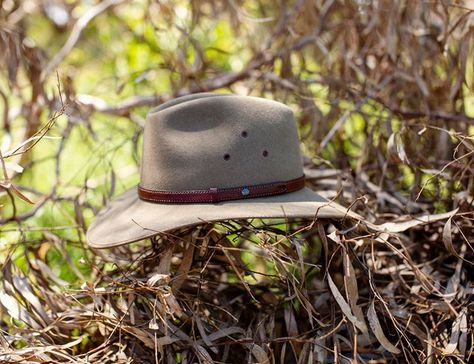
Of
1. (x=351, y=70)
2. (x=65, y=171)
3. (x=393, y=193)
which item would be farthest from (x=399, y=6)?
(x=65, y=171)

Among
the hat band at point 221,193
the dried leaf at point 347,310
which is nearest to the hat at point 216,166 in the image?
the hat band at point 221,193

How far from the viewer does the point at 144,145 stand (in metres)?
1.54

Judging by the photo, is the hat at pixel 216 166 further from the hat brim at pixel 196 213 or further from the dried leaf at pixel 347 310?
the dried leaf at pixel 347 310

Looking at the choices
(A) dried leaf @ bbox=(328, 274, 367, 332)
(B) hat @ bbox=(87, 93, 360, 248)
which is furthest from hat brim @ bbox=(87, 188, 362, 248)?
(A) dried leaf @ bbox=(328, 274, 367, 332)

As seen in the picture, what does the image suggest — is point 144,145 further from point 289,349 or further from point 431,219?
point 431,219

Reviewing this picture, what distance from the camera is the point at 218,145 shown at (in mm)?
1433

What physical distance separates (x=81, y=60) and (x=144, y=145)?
3864mm

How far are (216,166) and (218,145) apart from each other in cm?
5

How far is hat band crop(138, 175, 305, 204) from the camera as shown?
1.40 metres

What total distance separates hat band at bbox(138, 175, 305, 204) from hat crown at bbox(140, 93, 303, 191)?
11mm

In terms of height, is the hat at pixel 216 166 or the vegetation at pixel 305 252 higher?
the hat at pixel 216 166

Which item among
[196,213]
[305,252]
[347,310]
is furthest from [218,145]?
A: [305,252]

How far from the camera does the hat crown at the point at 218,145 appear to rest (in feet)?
4.68

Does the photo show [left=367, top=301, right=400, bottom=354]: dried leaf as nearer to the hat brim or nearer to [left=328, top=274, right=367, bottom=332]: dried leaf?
[left=328, top=274, right=367, bottom=332]: dried leaf
